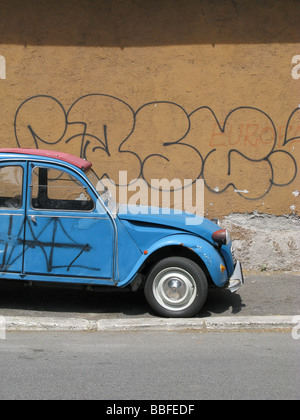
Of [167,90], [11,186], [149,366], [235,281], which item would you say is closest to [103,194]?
[11,186]

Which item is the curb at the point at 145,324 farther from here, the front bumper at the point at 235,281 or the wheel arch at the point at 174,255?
the wheel arch at the point at 174,255

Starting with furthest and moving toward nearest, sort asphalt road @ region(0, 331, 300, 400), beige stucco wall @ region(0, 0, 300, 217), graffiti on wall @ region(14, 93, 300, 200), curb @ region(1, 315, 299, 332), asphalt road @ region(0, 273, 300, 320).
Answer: graffiti on wall @ region(14, 93, 300, 200), beige stucco wall @ region(0, 0, 300, 217), asphalt road @ region(0, 273, 300, 320), curb @ region(1, 315, 299, 332), asphalt road @ region(0, 331, 300, 400)

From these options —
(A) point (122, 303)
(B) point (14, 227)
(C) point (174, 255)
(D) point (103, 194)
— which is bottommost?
(A) point (122, 303)

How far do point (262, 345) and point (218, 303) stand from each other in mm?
1241

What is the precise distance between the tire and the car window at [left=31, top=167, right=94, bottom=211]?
107cm

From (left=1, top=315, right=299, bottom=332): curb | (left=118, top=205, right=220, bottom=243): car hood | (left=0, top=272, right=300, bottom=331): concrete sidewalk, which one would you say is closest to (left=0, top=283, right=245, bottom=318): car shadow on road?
(left=0, top=272, right=300, bottom=331): concrete sidewalk

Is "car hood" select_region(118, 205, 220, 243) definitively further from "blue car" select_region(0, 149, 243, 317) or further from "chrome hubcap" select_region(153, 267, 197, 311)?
"chrome hubcap" select_region(153, 267, 197, 311)

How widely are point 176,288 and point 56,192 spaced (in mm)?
1655

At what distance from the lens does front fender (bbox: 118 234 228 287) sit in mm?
5438

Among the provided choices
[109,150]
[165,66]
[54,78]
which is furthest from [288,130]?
[54,78]

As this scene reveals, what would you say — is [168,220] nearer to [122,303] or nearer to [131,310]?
[131,310]

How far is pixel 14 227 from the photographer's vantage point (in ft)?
18.0

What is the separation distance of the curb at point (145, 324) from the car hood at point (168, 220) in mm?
902
